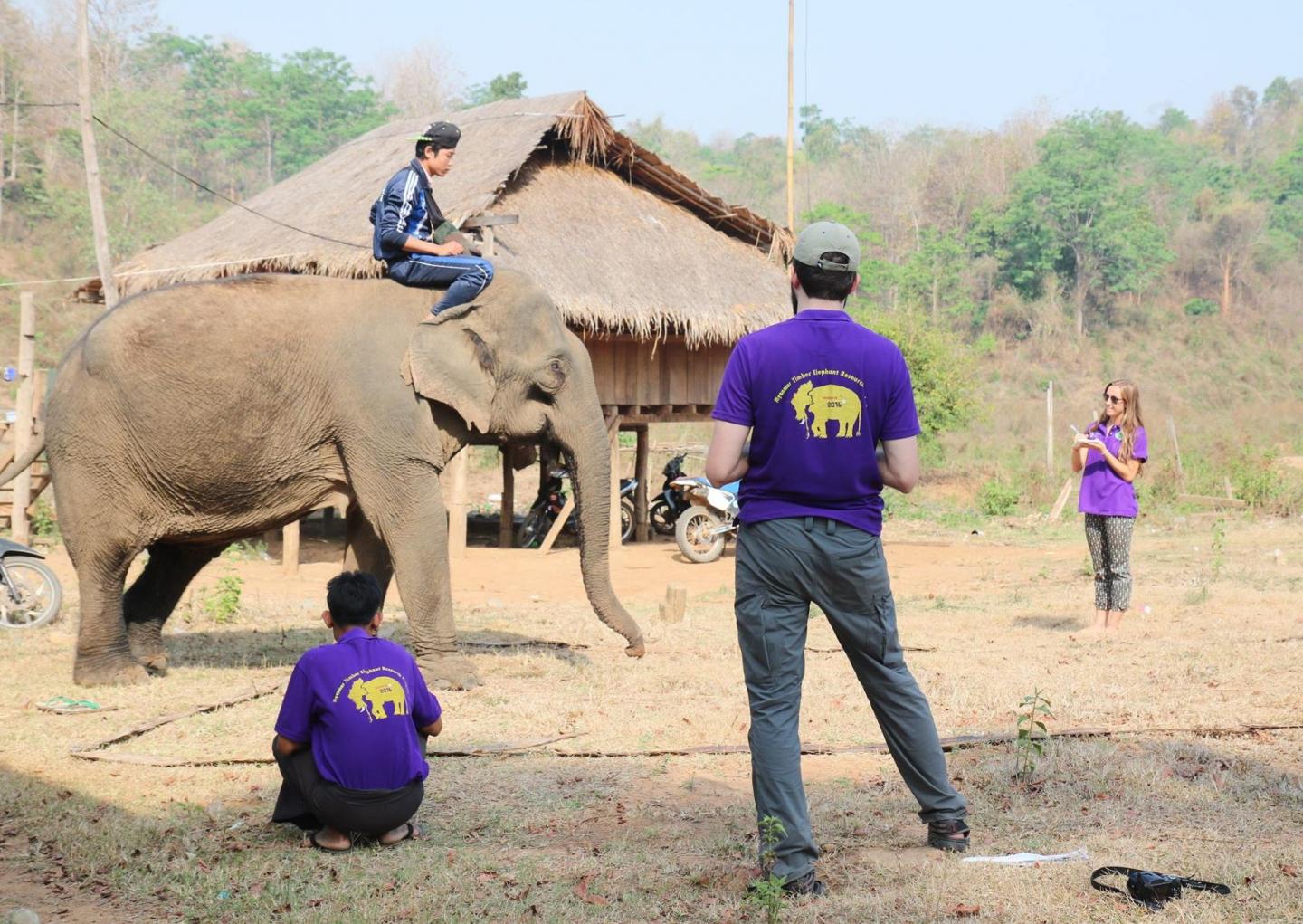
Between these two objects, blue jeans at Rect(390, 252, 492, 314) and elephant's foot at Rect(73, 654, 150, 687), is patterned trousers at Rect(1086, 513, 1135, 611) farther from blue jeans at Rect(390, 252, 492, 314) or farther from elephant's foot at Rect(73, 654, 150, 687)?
elephant's foot at Rect(73, 654, 150, 687)

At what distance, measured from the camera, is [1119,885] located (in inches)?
172

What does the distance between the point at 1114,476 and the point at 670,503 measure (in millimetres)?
10654

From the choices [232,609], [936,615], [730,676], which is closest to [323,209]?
[232,609]

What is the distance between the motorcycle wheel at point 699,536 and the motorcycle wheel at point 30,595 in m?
8.33

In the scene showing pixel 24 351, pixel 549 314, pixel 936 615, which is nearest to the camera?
pixel 549 314

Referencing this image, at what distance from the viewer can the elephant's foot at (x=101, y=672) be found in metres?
8.02

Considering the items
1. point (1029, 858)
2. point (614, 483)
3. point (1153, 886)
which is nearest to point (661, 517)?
point (614, 483)

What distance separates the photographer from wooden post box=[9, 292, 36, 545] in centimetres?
1565

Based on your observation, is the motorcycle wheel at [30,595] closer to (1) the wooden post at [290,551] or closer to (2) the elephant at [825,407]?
(1) the wooden post at [290,551]

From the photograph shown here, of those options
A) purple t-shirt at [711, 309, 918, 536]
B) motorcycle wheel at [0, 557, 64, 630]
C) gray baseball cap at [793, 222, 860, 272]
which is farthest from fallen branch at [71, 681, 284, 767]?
gray baseball cap at [793, 222, 860, 272]

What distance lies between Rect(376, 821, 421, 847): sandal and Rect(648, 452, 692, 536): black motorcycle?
1378cm

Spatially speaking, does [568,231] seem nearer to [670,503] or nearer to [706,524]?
[706,524]

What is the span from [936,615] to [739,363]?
776 centimetres

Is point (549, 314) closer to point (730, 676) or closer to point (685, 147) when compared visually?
point (730, 676)
